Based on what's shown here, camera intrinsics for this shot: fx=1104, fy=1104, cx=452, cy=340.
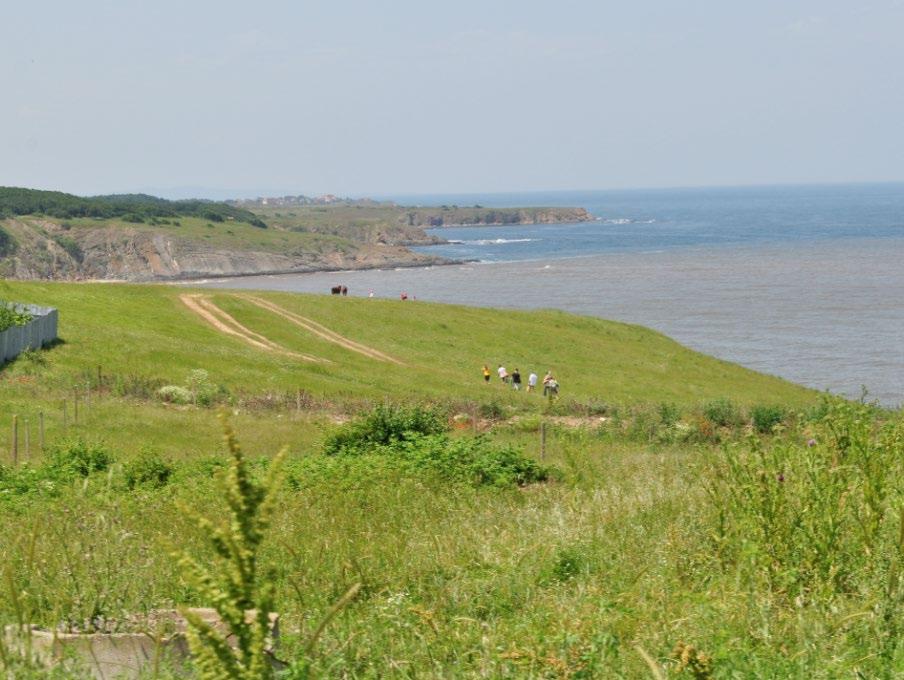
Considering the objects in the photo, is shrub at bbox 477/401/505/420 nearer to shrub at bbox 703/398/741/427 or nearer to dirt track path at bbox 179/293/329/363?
shrub at bbox 703/398/741/427

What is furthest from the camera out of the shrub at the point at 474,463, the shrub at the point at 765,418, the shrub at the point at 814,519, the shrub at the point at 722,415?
the shrub at the point at 722,415

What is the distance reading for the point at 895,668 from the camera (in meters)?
7.12

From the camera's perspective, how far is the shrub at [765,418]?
29862 millimetres

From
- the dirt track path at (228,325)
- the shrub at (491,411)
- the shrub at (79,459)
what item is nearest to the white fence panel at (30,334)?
the dirt track path at (228,325)

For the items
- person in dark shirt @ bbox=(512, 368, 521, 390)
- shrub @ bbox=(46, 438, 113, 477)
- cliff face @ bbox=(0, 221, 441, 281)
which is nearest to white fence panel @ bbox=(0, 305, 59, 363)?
shrub @ bbox=(46, 438, 113, 477)

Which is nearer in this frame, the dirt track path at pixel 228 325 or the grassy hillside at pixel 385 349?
the grassy hillside at pixel 385 349

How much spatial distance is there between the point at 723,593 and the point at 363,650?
291 centimetres

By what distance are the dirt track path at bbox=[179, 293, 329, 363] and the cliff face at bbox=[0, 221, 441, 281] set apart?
310ft

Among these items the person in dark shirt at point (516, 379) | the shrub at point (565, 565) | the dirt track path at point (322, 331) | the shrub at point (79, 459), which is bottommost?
the person in dark shirt at point (516, 379)

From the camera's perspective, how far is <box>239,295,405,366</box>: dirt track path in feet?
182

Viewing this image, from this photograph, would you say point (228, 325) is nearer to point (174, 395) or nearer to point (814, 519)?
point (174, 395)

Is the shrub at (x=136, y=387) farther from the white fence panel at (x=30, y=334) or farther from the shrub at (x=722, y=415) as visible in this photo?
the shrub at (x=722, y=415)

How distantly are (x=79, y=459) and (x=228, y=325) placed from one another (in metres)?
38.6

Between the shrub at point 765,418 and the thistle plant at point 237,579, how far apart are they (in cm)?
2522
